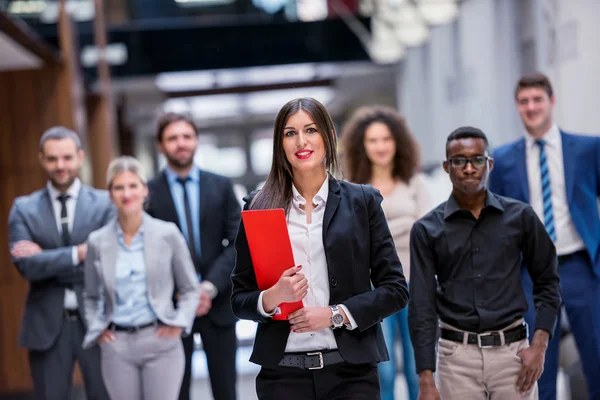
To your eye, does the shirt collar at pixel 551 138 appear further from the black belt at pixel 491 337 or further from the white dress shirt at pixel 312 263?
the white dress shirt at pixel 312 263

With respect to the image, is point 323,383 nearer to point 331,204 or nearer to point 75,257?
point 331,204

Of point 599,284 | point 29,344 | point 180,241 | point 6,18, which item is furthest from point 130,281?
point 6,18

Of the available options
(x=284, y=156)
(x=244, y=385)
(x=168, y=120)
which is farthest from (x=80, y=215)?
(x=244, y=385)

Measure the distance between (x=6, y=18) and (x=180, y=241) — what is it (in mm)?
3468

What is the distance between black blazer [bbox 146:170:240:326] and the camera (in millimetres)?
4516

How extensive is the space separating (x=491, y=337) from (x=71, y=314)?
2.31 meters

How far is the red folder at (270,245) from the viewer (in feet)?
8.29

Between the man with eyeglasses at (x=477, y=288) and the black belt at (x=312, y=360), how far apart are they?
24.2 inches

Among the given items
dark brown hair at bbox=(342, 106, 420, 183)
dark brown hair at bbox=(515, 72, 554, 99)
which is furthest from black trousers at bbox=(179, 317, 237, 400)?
dark brown hair at bbox=(515, 72, 554, 99)

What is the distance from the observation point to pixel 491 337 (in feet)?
10.5

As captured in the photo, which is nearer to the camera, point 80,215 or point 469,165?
point 469,165

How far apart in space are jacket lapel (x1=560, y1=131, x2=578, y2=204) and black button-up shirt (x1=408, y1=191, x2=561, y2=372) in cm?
94

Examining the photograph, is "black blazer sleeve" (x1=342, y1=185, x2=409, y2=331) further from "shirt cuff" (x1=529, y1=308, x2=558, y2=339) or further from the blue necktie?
the blue necktie

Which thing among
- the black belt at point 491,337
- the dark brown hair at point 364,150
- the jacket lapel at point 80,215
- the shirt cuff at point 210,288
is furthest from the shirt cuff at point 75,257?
the black belt at point 491,337
